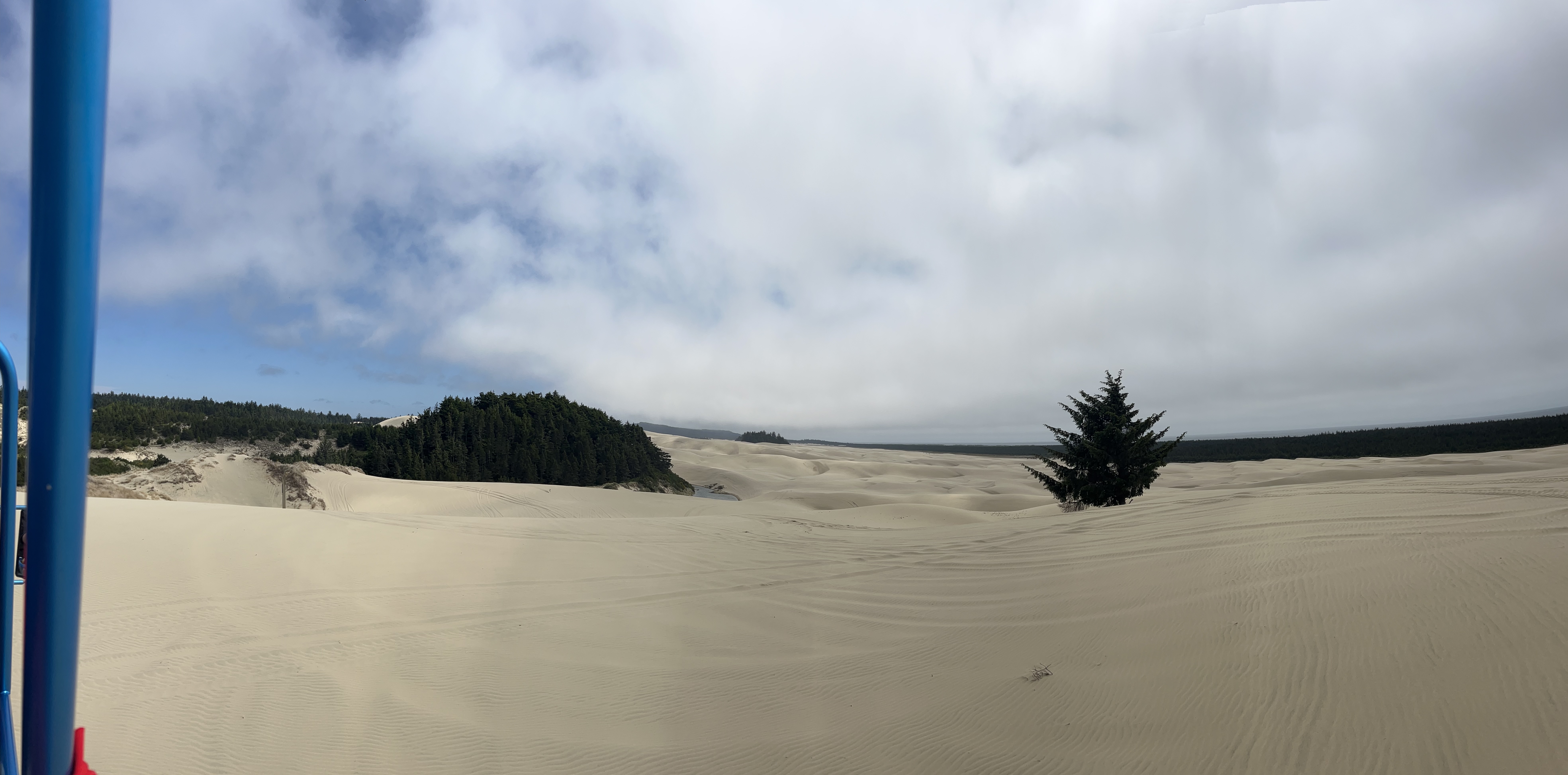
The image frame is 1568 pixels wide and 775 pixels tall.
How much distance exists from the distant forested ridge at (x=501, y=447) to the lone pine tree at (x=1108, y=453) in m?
14.2

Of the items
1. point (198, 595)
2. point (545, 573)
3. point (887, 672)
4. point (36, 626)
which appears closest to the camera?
point (36, 626)

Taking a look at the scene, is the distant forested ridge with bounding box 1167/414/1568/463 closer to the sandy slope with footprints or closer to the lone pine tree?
the lone pine tree

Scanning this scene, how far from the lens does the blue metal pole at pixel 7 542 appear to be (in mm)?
1386

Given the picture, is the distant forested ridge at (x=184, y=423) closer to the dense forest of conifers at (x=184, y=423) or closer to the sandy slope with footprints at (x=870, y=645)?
the dense forest of conifers at (x=184, y=423)

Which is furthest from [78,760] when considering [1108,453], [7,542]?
[1108,453]

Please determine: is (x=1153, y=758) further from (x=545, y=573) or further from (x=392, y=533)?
(x=392, y=533)

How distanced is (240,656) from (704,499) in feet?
47.0

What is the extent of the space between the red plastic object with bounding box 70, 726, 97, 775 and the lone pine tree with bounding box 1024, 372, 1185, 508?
14.6 m

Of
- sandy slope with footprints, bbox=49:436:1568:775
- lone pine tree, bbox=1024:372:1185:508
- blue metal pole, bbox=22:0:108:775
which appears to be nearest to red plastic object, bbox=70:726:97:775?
blue metal pole, bbox=22:0:108:775

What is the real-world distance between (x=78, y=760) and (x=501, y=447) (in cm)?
2047

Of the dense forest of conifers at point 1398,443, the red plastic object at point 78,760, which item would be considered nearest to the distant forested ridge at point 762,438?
the dense forest of conifers at point 1398,443

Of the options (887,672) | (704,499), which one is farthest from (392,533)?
(704,499)

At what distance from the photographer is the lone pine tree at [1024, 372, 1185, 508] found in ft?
45.8

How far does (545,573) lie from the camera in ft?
23.5
